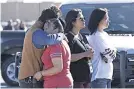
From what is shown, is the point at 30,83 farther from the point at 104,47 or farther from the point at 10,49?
the point at 10,49

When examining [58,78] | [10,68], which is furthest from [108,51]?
[10,68]

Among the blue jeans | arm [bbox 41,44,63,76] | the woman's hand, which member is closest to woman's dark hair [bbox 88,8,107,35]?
the blue jeans

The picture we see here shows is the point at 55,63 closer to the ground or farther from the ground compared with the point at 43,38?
closer to the ground

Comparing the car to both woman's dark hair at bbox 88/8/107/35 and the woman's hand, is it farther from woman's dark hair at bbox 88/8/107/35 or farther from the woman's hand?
the woman's hand

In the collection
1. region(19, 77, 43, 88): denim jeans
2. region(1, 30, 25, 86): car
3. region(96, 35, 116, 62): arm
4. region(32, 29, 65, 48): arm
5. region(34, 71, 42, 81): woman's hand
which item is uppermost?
region(32, 29, 65, 48): arm

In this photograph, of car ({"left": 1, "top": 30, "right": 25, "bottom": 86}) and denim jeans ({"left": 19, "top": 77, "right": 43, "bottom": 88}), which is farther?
car ({"left": 1, "top": 30, "right": 25, "bottom": 86})

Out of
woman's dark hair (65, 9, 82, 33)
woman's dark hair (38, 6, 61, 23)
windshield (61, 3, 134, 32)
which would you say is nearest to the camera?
woman's dark hair (38, 6, 61, 23)

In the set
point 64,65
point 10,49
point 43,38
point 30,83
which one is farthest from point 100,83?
point 10,49

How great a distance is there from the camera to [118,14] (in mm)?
9234

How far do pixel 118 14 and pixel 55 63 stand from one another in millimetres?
4156

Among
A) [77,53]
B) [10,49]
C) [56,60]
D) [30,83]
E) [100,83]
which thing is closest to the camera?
[56,60]

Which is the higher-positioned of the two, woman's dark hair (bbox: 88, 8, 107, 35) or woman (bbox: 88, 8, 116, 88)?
woman's dark hair (bbox: 88, 8, 107, 35)

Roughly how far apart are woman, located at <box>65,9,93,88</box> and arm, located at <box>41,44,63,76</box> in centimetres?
68

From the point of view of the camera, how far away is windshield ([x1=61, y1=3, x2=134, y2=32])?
356 inches
